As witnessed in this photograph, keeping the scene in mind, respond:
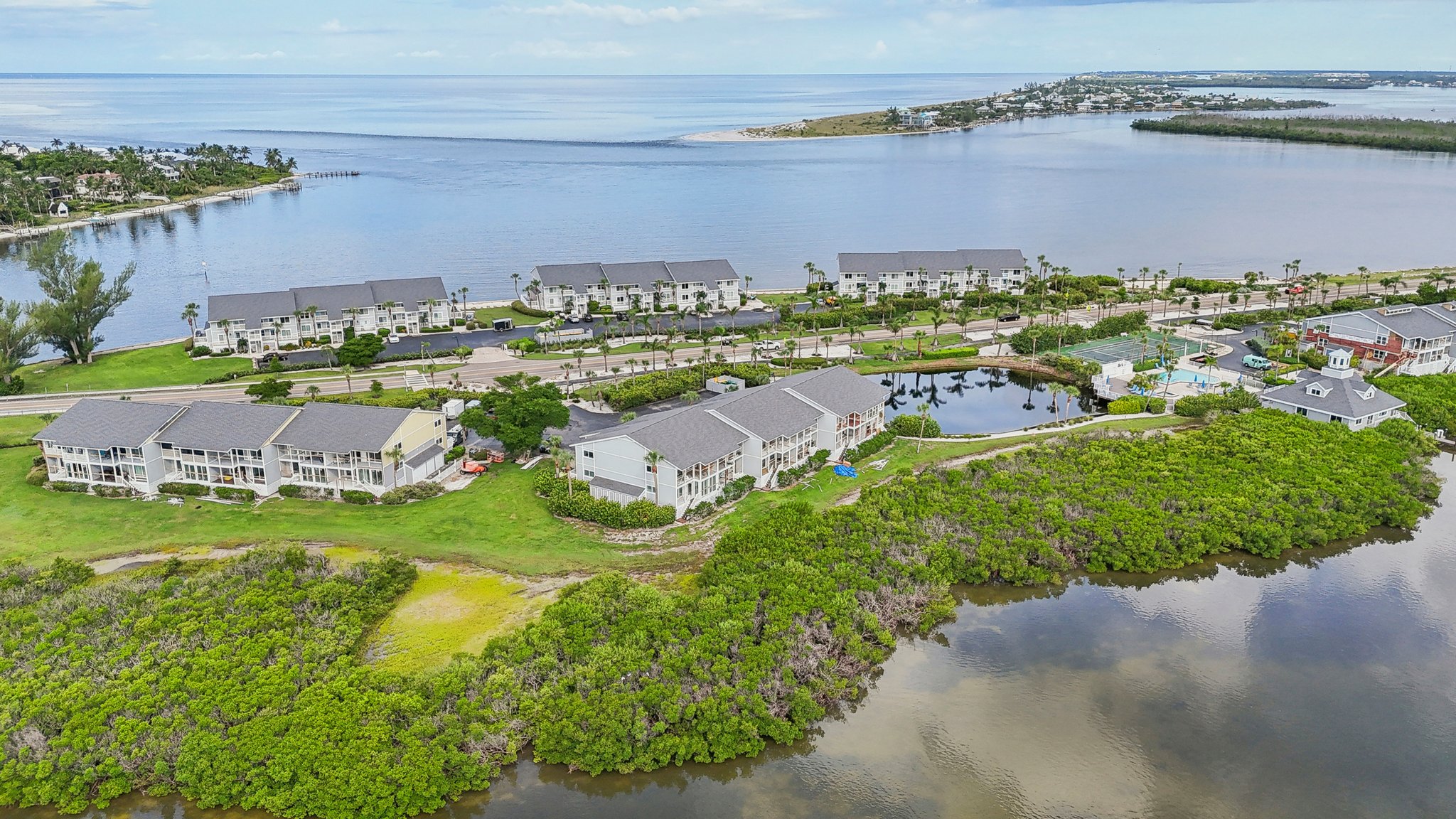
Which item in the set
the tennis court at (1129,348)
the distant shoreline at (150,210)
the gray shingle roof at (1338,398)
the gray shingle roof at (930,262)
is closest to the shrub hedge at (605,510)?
the gray shingle roof at (1338,398)

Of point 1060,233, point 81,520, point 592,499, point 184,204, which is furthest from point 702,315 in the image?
point 184,204

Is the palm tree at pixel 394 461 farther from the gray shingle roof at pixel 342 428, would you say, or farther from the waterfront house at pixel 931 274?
the waterfront house at pixel 931 274

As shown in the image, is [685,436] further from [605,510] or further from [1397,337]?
[1397,337]

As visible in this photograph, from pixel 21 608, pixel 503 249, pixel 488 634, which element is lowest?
pixel 488 634

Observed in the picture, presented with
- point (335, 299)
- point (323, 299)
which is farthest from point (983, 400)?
point (323, 299)

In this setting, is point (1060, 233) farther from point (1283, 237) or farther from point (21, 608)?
point (21, 608)

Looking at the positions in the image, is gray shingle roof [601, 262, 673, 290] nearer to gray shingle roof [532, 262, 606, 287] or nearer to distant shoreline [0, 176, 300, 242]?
gray shingle roof [532, 262, 606, 287]
